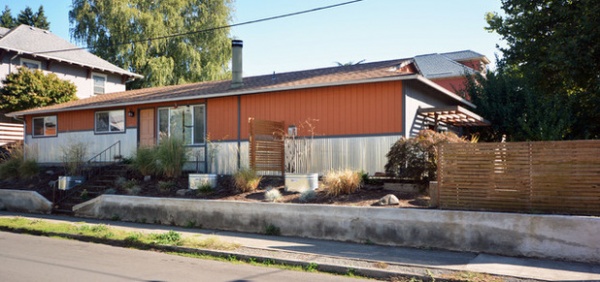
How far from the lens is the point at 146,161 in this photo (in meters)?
15.6

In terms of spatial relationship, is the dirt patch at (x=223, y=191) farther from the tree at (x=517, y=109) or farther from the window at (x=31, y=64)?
the window at (x=31, y=64)

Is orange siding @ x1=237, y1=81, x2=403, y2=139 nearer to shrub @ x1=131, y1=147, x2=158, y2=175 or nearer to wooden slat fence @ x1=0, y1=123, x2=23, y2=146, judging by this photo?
shrub @ x1=131, y1=147, x2=158, y2=175

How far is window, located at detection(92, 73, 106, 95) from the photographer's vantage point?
29141 mm

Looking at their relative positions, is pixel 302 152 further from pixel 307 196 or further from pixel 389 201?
pixel 389 201

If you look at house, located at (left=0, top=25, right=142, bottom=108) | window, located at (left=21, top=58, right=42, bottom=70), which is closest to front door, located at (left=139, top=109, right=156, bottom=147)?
house, located at (left=0, top=25, right=142, bottom=108)

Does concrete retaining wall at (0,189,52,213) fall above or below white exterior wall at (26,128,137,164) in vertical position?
below

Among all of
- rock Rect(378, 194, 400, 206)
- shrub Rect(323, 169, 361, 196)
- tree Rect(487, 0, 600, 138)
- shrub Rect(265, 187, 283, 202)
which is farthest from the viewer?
tree Rect(487, 0, 600, 138)

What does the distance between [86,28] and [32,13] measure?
22403 mm

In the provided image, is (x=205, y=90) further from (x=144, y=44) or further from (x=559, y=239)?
(x=144, y=44)

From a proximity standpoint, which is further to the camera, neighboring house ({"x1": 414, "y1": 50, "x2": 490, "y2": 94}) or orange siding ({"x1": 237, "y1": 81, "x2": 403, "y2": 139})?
neighboring house ({"x1": 414, "y1": 50, "x2": 490, "y2": 94})

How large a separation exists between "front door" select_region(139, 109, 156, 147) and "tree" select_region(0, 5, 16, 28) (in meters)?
36.5

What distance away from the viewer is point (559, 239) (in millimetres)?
8062

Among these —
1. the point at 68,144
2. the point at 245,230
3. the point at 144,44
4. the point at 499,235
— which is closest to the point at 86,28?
the point at 144,44

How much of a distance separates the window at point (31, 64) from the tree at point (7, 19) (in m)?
24.9
